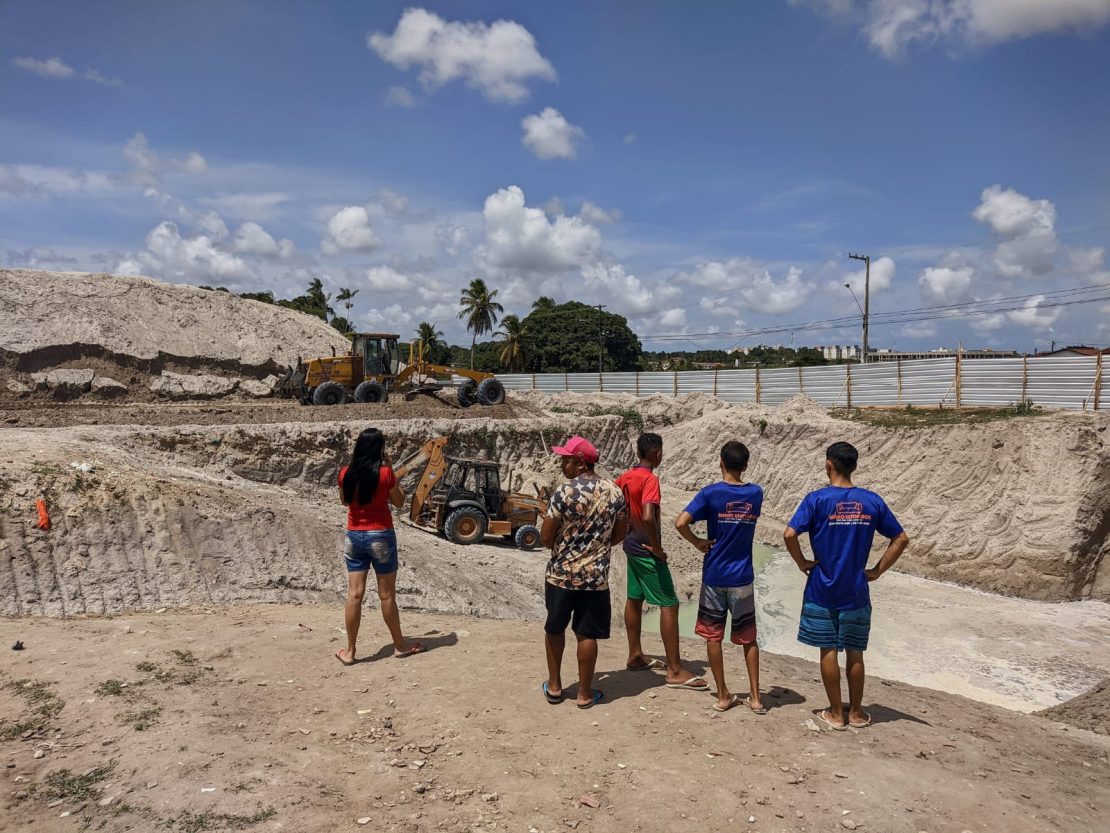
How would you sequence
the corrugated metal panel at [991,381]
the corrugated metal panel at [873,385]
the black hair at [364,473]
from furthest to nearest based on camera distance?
1. the corrugated metal panel at [873,385]
2. the corrugated metal panel at [991,381]
3. the black hair at [364,473]

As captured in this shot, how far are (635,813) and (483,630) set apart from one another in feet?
11.8

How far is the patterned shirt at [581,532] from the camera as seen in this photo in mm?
4422

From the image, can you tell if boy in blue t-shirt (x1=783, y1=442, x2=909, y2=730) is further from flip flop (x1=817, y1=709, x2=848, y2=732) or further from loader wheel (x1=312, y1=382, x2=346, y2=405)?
loader wheel (x1=312, y1=382, x2=346, y2=405)

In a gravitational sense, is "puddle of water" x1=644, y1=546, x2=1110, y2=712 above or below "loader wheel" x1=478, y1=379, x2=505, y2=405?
below

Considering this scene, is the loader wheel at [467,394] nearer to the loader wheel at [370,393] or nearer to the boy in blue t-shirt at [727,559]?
the loader wheel at [370,393]

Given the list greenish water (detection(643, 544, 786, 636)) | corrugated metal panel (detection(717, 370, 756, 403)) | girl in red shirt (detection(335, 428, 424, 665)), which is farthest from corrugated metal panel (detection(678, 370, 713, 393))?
girl in red shirt (detection(335, 428, 424, 665))

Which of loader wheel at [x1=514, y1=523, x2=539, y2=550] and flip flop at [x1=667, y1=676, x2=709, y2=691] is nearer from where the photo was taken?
flip flop at [x1=667, y1=676, x2=709, y2=691]

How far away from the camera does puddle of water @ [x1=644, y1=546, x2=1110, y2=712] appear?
10.6 metres

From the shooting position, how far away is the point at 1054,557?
582 inches

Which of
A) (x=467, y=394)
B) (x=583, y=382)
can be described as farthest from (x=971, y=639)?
(x=583, y=382)

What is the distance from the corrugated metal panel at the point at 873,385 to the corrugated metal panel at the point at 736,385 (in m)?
3.86

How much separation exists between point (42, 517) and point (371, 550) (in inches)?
186

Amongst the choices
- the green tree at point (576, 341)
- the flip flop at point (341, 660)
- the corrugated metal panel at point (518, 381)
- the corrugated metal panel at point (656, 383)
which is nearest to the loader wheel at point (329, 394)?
the flip flop at point (341, 660)

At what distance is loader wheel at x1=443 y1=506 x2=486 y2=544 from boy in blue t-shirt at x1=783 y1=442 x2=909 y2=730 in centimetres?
949
